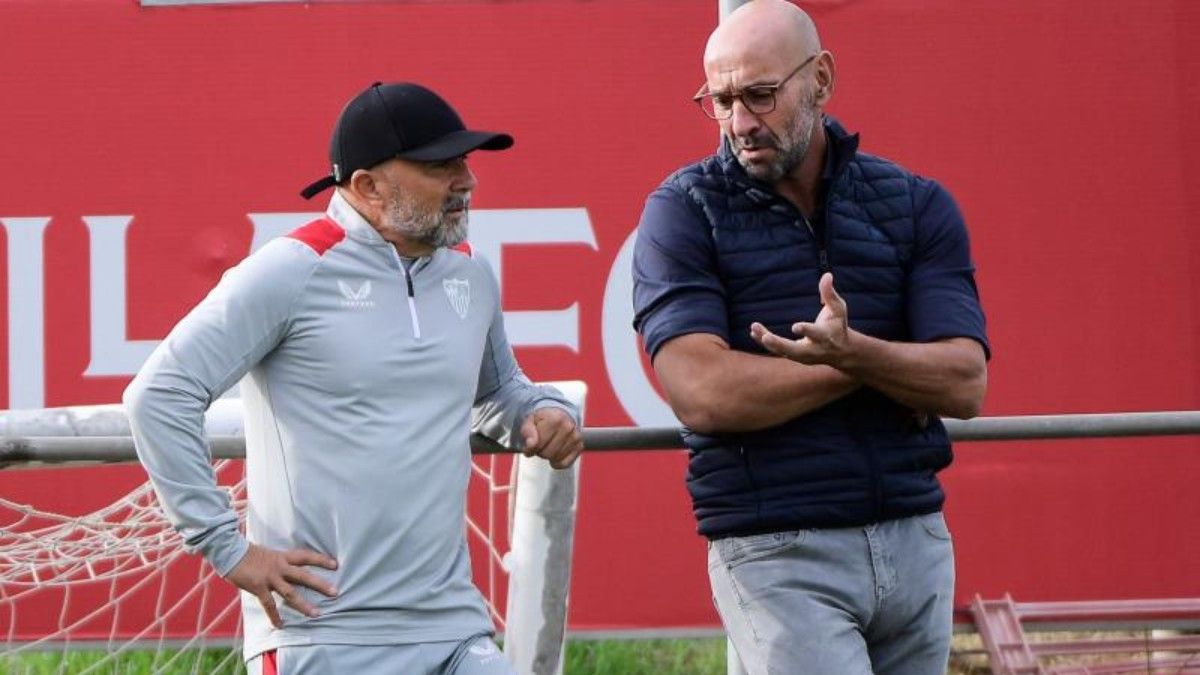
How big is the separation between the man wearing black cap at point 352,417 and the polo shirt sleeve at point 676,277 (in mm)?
274

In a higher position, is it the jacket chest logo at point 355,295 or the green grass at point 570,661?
the jacket chest logo at point 355,295

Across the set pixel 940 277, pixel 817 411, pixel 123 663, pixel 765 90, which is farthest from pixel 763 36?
pixel 123 663

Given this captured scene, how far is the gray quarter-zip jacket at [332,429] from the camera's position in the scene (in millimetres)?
3055

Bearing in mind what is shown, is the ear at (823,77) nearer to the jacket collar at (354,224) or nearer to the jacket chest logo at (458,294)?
the jacket chest logo at (458,294)

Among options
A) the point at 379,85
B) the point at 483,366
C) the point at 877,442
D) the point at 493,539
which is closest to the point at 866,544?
the point at 877,442

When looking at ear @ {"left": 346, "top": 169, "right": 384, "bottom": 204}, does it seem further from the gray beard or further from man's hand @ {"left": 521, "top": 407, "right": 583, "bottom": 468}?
man's hand @ {"left": 521, "top": 407, "right": 583, "bottom": 468}

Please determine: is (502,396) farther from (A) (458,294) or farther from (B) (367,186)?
(B) (367,186)

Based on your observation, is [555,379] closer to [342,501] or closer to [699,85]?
[699,85]

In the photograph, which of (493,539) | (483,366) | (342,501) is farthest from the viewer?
(493,539)

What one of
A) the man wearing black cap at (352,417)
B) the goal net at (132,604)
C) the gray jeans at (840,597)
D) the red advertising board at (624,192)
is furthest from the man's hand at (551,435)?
the red advertising board at (624,192)

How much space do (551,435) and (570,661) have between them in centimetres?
275

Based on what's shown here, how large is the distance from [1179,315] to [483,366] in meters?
3.13

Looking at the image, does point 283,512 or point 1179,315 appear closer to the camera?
point 283,512

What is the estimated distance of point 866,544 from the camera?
327 cm
